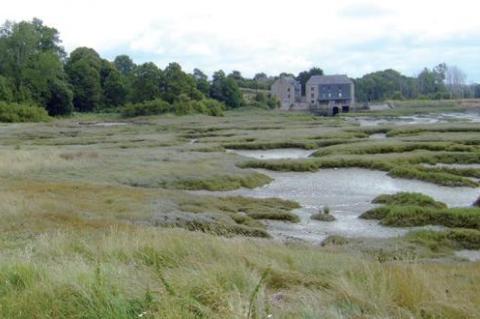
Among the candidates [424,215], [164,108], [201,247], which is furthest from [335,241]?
[164,108]

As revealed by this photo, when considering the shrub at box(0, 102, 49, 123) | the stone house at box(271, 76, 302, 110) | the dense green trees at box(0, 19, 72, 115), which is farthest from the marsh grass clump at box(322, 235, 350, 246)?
the stone house at box(271, 76, 302, 110)

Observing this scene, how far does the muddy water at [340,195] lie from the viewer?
2367cm

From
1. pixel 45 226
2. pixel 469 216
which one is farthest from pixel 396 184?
pixel 45 226

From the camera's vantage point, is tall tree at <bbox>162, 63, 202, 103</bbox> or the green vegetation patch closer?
the green vegetation patch

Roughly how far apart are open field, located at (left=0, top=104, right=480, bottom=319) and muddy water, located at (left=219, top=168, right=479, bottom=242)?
118cm

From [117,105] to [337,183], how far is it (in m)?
107

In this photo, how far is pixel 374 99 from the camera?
655 feet

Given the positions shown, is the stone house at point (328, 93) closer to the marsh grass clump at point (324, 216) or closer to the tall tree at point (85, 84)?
the tall tree at point (85, 84)

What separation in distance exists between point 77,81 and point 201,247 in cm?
12550

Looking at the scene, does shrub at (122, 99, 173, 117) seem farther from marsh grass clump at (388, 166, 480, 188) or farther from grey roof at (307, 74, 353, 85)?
marsh grass clump at (388, 166, 480, 188)

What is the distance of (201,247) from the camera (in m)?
10.7

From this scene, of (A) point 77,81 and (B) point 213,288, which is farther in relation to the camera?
(A) point 77,81

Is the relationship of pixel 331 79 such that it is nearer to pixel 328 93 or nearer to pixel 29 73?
pixel 328 93

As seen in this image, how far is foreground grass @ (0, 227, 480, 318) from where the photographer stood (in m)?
6.71
